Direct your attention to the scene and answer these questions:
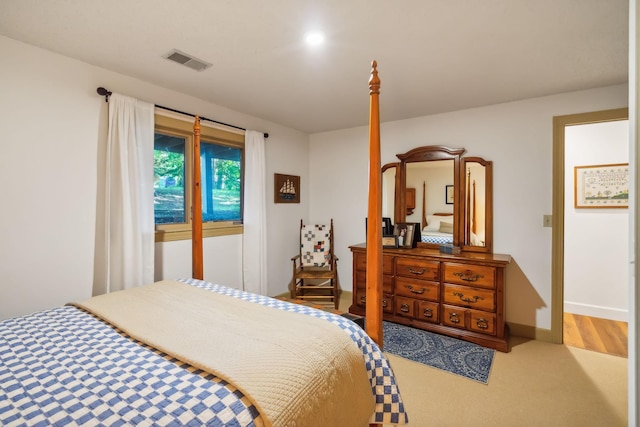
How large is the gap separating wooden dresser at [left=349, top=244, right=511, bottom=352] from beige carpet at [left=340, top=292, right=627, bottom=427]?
0.27m

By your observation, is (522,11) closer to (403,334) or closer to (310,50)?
(310,50)

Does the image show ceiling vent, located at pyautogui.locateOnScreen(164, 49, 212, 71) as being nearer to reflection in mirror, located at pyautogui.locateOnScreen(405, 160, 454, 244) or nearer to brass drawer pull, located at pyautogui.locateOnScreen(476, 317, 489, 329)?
reflection in mirror, located at pyautogui.locateOnScreen(405, 160, 454, 244)

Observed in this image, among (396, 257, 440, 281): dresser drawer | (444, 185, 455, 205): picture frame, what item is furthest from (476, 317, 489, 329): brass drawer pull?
(444, 185, 455, 205): picture frame

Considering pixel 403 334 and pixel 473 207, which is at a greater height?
pixel 473 207

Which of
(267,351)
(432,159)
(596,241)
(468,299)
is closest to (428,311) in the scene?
(468,299)

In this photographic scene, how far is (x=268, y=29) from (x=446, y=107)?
83.6 inches

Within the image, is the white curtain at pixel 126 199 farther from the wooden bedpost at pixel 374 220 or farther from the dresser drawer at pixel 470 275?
the dresser drawer at pixel 470 275

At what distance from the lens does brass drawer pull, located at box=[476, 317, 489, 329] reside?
8.91 ft

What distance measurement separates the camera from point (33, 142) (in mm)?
1974

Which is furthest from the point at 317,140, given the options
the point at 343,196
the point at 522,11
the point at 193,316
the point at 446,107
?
the point at 193,316

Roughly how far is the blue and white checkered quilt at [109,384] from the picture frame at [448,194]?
2.32 meters

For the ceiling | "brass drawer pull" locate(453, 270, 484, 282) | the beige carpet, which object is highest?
the ceiling

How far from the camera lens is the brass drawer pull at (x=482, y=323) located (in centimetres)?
272

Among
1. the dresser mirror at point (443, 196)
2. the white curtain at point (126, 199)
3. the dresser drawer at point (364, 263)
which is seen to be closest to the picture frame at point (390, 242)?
the dresser drawer at point (364, 263)
